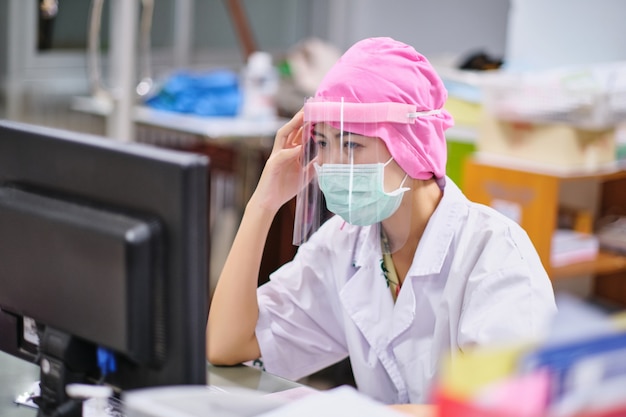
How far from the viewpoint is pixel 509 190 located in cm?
333

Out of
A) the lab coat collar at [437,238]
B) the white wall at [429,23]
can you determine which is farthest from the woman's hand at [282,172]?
the white wall at [429,23]

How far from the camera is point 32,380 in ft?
5.00

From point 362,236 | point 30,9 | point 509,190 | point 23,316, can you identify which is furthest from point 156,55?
point 23,316

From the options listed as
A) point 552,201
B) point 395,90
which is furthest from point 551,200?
point 395,90

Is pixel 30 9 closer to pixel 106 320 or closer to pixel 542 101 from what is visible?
pixel 542 101

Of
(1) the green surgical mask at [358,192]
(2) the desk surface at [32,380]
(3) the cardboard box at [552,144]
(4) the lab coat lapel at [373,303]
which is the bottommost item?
(2) the desk surface at [32,380]

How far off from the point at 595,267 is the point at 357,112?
1.97 metres

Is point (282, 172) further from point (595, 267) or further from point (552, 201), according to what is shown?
point (595, 267)

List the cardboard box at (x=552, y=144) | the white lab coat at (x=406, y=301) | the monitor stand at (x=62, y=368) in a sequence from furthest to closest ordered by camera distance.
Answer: the cardboard box at (x=552, y=144), the white lab coat at (x=406, y=301), the monitor stand at (x=62, y=368)

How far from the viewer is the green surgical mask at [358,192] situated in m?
1.66

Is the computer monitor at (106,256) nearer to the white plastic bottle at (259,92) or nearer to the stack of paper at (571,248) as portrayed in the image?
the stack of paper at (571,248)

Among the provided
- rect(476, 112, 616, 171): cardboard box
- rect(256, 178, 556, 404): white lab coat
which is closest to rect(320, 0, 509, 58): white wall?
rect(476, 112, 616, 171): cardboard box

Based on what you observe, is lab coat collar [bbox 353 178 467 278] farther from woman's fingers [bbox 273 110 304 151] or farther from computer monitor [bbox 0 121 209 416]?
computer monitor [bbox 0 121 209 416]

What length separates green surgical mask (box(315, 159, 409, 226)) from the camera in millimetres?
1663
